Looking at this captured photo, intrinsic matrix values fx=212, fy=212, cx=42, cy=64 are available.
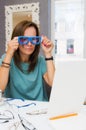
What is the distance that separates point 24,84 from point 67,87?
627 mm

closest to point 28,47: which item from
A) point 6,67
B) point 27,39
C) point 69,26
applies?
point 27,39

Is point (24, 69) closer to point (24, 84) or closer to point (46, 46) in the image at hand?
point (24, 84)

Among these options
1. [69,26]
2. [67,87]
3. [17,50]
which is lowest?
[67,87]

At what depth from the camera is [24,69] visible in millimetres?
1450

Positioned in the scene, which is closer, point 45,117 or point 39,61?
point 45,117

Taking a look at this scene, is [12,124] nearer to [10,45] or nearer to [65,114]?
[65,114]

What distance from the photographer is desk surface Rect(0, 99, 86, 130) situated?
0.82 m

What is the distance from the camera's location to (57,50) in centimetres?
282

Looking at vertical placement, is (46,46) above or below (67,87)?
above

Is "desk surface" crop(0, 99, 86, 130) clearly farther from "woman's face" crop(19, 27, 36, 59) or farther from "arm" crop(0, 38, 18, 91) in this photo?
"woman's face" crop(19, 27, 36, 59)

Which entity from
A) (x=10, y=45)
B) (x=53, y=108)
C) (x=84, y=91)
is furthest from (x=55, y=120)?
(x=10, y=45)

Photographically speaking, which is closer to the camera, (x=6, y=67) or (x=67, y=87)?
(x=67, y=87)

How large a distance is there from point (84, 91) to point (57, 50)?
1979mm

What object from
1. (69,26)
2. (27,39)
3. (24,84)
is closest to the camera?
(27,39)
